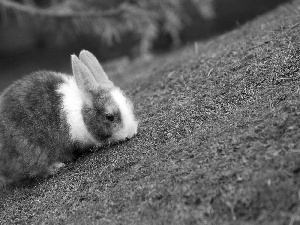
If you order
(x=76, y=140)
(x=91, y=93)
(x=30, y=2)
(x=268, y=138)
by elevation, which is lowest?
(x=268, y=138)

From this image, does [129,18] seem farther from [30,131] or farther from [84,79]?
[30,131]

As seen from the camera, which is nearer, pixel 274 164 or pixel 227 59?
pixel 274 164

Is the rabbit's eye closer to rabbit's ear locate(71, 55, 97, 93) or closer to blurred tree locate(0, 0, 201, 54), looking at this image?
rabbit's ear locate(71, 55, 97, 93)

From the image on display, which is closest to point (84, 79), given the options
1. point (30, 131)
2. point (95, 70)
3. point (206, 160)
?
point (95, 70)

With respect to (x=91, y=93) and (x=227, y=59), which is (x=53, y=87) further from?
(x=227, y=59)

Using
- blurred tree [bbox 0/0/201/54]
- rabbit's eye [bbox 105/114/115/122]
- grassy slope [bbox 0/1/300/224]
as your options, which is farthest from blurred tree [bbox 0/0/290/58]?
rabbit's eye [bbox 105/114/115/122]

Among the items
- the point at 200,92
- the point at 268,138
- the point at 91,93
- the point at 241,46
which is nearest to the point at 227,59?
the point at 241,46

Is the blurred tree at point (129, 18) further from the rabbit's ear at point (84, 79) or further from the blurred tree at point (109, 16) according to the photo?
the rabbit's ear at point (84, 79)
